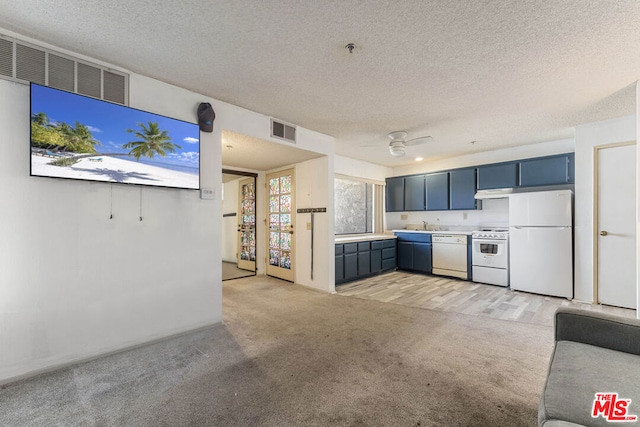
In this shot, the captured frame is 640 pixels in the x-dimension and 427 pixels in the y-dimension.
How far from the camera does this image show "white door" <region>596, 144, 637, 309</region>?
3.53 metres

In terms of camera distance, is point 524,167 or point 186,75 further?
point 524,167

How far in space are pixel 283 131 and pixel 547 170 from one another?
4301 millimetres

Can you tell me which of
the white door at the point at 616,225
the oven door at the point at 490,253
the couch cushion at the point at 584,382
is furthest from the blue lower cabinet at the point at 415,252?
the couch cushion at the point at 584,382

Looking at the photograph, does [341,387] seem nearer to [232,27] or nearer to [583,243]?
[232,27]

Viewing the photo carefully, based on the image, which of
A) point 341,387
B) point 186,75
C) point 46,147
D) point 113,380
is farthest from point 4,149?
point 341,387

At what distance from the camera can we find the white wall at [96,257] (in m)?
2.03

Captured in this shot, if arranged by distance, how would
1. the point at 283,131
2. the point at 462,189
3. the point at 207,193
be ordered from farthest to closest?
the point at 462,189
the point at 283,131
the point at 207,193

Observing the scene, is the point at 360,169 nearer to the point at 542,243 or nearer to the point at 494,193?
the point at 494,193

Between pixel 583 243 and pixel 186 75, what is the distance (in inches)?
215

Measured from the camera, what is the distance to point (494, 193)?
16.7 feet

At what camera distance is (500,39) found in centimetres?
205

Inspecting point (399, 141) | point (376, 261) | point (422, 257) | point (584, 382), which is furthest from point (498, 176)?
point (584, 382)

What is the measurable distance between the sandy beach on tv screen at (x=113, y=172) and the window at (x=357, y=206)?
12.0 ft

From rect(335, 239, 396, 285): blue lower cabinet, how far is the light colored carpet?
5.88ft
